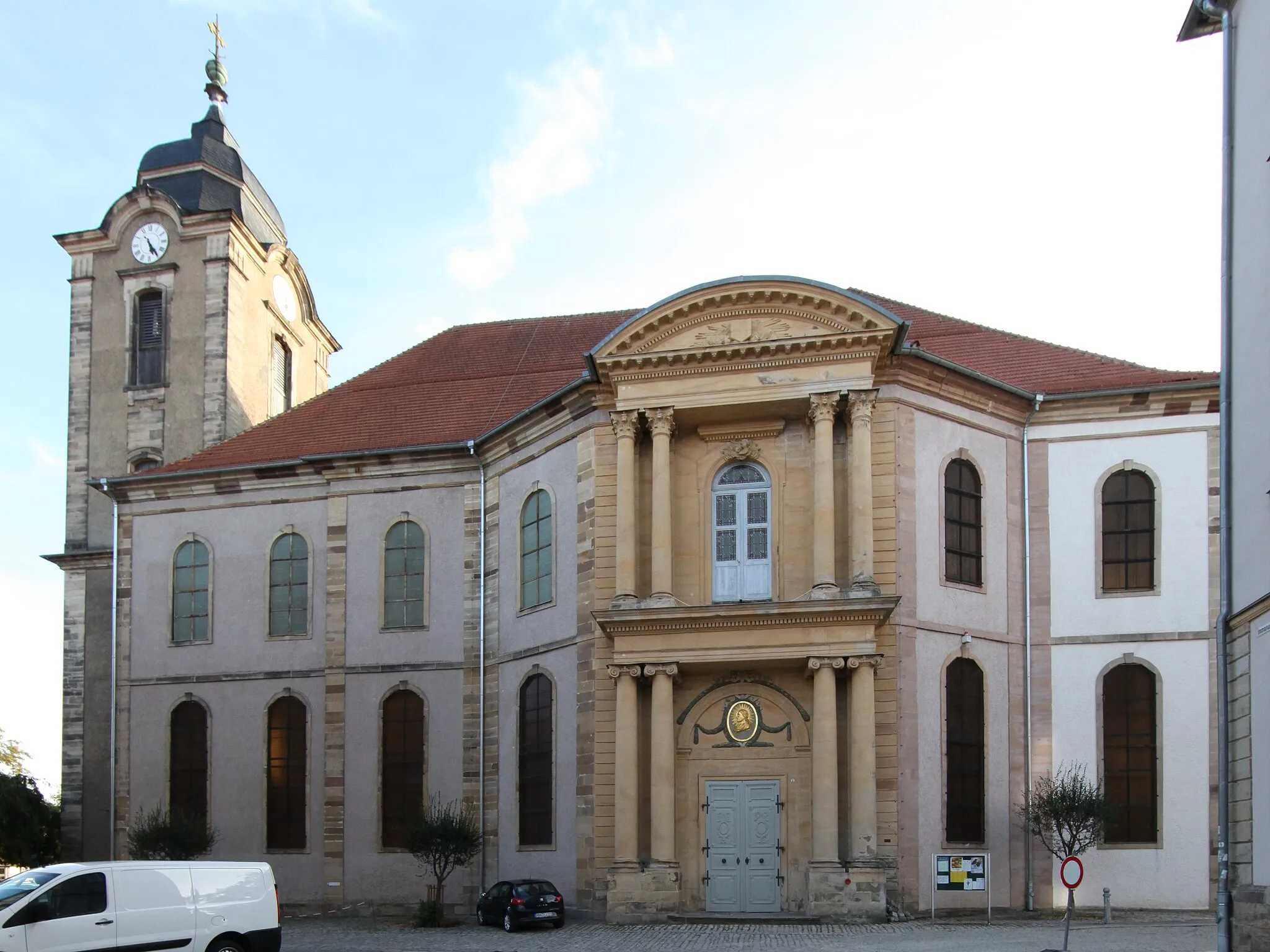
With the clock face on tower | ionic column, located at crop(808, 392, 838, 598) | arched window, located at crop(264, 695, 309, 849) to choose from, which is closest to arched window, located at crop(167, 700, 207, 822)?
arched window, located at crop(264, 695, 309, 849)

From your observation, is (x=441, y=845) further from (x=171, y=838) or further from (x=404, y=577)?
(x=404, y=577)

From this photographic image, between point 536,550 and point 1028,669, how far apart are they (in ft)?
32.2

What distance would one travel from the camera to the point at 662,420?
27047 mm

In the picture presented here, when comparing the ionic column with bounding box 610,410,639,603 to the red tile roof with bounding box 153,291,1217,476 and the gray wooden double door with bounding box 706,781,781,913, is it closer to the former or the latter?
the gray wooden double door with bounding box 706,781,781,913

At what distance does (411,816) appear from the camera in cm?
3158

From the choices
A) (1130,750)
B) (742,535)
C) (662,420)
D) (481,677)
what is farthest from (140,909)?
(1130,750)

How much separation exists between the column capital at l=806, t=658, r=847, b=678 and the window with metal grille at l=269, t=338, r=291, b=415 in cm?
2149

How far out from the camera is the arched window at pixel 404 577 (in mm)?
32750

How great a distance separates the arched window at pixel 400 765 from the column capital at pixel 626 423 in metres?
8.65

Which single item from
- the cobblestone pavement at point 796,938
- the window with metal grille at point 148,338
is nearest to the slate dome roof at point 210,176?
→ the window with metal grille at point 148,338

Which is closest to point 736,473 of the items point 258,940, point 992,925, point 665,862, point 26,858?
point 665,862

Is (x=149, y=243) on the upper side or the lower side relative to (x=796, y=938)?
upper

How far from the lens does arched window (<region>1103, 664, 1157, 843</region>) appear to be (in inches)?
1083

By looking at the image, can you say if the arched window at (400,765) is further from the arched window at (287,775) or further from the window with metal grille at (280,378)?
the window with metal grille at (280,378)
